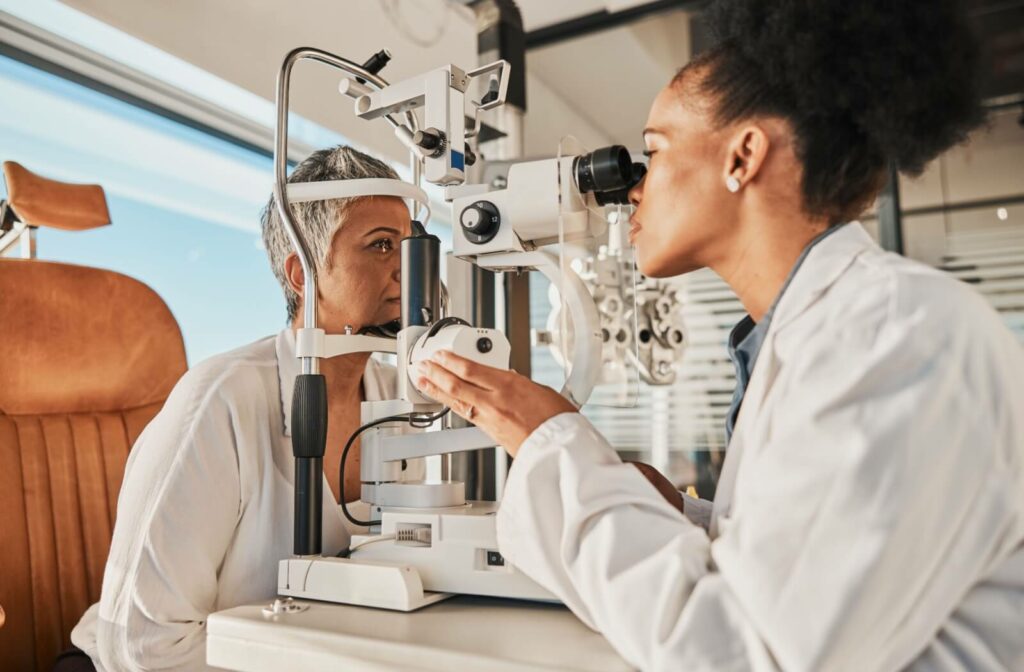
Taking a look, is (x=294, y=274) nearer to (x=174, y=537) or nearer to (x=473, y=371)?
(x=174, y=537)

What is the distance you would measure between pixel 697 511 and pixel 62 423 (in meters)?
1.19

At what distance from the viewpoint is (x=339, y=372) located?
136 cm

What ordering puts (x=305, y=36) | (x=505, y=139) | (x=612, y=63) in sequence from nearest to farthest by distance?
(x=305, y=36)
(x=505, y=139)
(x=612, y=63)

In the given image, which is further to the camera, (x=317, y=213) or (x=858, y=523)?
(x=317, y=213)

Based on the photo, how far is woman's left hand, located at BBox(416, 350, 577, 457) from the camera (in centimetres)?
83

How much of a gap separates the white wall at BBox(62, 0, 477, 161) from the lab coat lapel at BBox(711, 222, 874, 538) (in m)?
1.42

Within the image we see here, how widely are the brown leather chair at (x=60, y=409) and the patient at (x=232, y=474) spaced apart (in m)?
0.18

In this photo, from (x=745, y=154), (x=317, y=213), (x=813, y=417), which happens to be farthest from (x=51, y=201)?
(x=813, y=417)

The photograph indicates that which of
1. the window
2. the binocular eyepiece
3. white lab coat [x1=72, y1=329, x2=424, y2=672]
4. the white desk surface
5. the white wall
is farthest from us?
the window

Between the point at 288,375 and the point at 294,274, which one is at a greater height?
the point at 294,274

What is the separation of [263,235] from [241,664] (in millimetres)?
822

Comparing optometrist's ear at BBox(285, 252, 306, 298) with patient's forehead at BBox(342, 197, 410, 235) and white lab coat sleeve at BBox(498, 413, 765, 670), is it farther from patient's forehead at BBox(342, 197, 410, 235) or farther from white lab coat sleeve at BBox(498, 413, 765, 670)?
white lab coat sleeve at BBox(498, 413, 765, 670)

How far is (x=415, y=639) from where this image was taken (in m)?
0.77

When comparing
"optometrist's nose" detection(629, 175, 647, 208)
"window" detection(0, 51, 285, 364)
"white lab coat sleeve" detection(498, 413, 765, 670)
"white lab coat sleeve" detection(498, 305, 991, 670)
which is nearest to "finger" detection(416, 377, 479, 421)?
"white lab coat sleeve" detection(498, 413, 765, 670)
